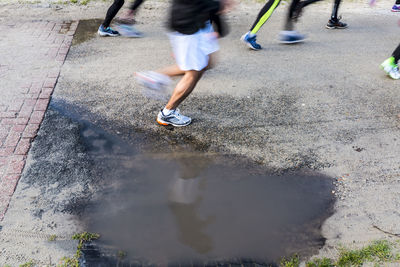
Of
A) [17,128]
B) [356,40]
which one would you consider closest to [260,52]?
[356,40]

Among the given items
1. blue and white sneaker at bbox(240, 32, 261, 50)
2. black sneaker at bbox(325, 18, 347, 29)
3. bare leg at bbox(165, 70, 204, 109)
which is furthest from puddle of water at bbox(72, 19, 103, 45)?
black sneaker at bbox(325, 18, 347, 29)

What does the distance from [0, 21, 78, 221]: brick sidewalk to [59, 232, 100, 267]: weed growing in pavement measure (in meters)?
0.71

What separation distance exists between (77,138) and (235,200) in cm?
184

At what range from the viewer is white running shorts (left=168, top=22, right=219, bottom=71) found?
3.57 meters

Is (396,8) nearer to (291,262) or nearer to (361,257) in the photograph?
(361,257)

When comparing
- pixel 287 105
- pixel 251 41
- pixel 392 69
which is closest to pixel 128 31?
pixel 251 41

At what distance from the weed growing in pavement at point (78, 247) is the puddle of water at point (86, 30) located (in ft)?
13.5

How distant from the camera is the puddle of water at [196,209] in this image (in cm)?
275

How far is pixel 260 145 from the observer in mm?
3861

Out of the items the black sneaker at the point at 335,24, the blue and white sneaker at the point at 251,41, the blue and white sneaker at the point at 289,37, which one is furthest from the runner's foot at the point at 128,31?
the black sneaker at the point at 335,24

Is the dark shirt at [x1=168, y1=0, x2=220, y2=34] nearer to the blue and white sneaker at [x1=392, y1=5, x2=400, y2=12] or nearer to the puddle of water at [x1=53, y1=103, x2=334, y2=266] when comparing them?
the puddle of water at [x1=53, y1=103, x2=334, y2=266]

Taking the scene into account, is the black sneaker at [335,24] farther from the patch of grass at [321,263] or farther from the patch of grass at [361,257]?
the patch of grass at [321,263]

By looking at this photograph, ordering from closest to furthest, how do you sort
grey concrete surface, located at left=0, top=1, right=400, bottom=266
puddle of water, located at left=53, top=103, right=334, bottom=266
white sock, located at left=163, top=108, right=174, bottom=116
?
1. puddle of water, located at left=53, top=103, right=334, bottom=266
2. grey concrete surface, located at left=0, top=1, right=400, bottom=266
3. white sock, located at left=163, top=108, right=174, bottom=116

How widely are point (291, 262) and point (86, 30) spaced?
17.9ft
